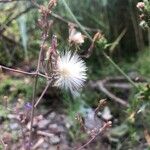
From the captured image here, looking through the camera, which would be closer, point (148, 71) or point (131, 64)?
point (148, 71)

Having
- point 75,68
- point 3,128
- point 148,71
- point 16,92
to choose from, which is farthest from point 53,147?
point 75,68

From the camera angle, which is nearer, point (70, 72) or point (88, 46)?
point (70, 72)

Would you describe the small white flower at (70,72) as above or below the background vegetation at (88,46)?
below

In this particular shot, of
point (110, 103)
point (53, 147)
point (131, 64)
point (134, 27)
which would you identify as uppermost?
point (134, 27)

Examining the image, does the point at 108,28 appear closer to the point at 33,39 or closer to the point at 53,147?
the point at 33,39

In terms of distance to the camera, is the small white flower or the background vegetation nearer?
the small white flower

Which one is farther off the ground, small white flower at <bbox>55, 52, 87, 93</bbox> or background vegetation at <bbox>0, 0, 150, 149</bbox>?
background vegetation at <bbox>0, 0, 150, 149</bbox>

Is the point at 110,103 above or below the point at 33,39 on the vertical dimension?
below

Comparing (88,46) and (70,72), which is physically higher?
(88,46)
